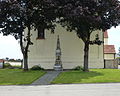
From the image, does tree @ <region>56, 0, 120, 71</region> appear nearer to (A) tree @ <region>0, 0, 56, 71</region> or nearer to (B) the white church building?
(A) tree @ <region>0, 0, 56, 71</region>

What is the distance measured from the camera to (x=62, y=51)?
3997 centimetres

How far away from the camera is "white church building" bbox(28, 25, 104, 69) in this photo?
39.8 metres

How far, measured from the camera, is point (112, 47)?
5869cm

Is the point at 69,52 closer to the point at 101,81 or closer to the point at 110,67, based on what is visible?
the point at 110,67

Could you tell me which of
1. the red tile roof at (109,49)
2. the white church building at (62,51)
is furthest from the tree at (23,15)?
the red tile roof at (109,49)

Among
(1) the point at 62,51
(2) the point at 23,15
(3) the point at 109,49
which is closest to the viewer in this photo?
(2) the point at 23,15

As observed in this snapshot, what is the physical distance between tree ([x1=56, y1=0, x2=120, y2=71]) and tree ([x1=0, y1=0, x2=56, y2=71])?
143cm

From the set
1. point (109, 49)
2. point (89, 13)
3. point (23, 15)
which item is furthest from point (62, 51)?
point (109, 49)

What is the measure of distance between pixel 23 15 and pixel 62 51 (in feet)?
32.5

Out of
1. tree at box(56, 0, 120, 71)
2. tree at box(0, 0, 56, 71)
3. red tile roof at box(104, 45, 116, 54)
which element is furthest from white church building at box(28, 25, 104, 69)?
red tile roof at box(104, 45, 116, 54)

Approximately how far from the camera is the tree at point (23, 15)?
31541mm

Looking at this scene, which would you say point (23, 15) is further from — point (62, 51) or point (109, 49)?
point (109, 49)

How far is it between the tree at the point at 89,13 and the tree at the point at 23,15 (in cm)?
143

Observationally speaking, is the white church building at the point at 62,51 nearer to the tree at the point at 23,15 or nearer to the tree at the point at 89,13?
the tree at the point at 23,15
